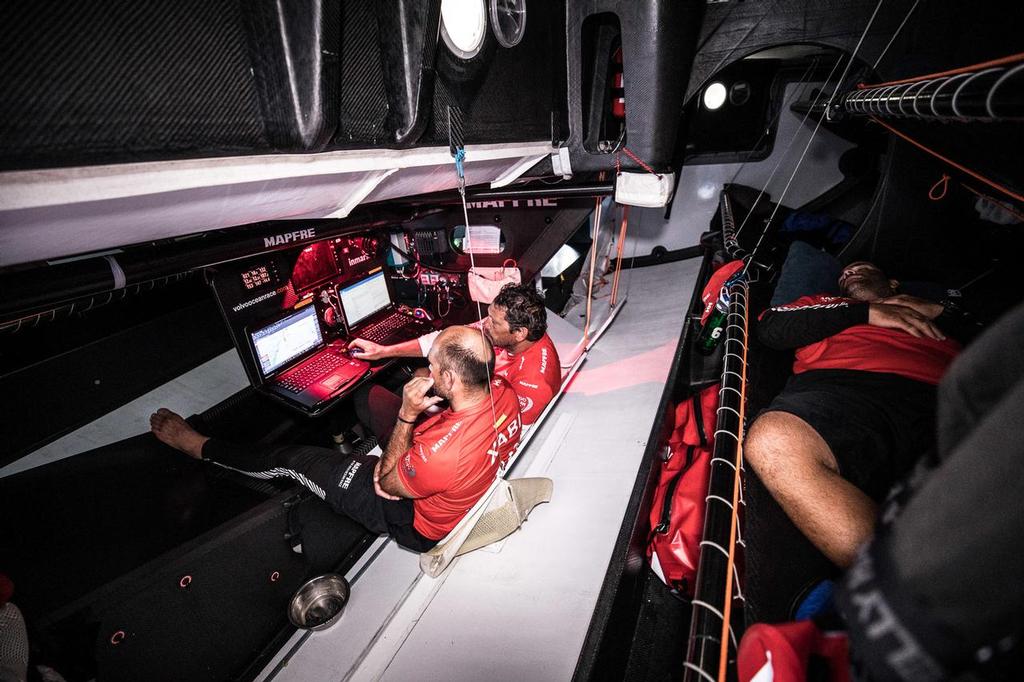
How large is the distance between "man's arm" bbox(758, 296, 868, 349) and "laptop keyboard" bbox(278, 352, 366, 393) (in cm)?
256

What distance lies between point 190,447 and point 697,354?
3.65 m

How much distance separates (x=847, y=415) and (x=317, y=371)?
2.84 metres

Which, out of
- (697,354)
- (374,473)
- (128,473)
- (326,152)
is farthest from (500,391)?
(128,473)

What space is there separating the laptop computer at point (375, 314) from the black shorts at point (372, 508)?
109 centimetres

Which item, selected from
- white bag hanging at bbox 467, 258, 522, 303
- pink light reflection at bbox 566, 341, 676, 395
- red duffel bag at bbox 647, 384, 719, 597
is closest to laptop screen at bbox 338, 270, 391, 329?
white bag hanging at bbox 467, 258, 522, 303

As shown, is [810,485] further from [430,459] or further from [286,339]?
[286,339]

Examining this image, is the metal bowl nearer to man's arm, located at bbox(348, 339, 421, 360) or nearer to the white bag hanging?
man's arm, located at bbox(348, 339, 421, 360)

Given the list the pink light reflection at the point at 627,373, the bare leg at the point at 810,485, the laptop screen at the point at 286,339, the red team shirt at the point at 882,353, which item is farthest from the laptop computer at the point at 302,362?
the red team shirt at the point at 882,353

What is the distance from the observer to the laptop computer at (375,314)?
2838 millimetres

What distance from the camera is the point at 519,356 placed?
105 inches

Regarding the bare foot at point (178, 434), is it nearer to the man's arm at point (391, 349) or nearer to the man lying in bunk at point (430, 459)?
the man lying in bunk at point (430, 459)

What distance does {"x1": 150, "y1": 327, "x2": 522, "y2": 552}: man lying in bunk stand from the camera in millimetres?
1676

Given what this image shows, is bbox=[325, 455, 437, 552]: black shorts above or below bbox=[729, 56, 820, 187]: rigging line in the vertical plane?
below

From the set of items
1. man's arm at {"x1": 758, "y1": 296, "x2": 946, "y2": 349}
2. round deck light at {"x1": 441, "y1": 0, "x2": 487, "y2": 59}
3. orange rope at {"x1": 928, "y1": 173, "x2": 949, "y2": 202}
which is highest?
round deck light at {"x1": 441, "y1": 0, "x2": 487, "y2": 59}
